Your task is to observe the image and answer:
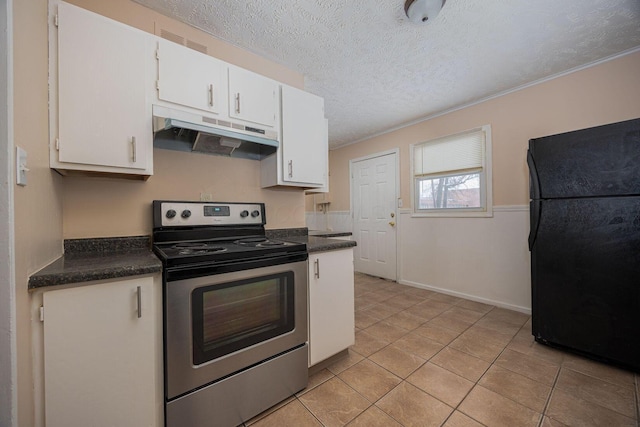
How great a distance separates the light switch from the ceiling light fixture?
2.07 meters

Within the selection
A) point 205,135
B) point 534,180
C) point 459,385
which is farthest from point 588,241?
point 205,135

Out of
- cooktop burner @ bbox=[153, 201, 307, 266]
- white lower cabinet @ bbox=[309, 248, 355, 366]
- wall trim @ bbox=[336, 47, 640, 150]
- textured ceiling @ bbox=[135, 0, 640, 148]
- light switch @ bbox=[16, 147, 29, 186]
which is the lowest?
white lower cabinet @ bbox=[309, 248, 355, 366]

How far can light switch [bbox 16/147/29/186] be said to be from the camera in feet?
2.72

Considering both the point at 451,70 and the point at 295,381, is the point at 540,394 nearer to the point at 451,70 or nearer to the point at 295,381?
the point at 295,381

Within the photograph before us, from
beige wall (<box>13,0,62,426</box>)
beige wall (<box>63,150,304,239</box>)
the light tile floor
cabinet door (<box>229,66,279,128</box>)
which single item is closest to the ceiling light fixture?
cabinet door (<box>229,66,279,128</box>)

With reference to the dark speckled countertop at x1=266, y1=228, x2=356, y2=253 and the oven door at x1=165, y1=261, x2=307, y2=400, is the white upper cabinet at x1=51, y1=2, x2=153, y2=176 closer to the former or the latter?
the oven door at x1=165, y1=261, x2=307, y2=400

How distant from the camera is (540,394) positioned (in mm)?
1556

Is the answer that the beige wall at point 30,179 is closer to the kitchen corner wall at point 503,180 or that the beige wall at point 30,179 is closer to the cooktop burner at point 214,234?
the cooktop burner at point 214,234

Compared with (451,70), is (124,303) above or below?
below

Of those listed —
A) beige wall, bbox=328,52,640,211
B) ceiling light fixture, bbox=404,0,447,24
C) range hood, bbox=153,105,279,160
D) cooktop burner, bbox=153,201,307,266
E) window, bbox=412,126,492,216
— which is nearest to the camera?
cooktop burner, bbox=153,201,307,266

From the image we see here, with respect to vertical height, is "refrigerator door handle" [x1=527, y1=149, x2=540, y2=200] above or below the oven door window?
above

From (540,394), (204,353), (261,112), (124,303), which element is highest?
(261,112)

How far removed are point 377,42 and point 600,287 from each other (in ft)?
8.07

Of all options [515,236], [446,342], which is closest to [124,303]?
[446,342]
